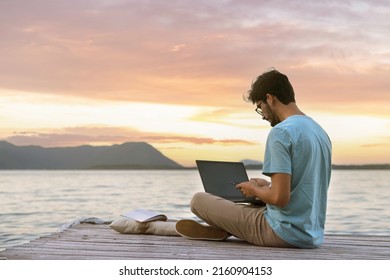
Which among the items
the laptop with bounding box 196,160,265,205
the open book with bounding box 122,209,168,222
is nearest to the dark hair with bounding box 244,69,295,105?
the laptop with bounding box 196,160,265,205

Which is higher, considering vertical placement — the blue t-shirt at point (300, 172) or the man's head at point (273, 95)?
the man's head at point (273, 95)

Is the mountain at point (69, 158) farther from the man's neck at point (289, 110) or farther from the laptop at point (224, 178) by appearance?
the man's neck at point (289, 110)

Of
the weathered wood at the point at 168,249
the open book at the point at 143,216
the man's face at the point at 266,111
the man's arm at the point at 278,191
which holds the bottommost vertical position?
the weathered wood at the point at 168,249

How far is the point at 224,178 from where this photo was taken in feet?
12.6

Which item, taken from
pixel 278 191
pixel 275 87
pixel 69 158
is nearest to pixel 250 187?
pixel 278 191

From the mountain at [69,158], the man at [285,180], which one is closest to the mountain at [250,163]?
the man at [285,180]

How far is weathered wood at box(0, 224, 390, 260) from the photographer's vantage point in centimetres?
329

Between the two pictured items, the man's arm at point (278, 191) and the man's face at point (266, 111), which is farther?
the man's face at point (266, 111)

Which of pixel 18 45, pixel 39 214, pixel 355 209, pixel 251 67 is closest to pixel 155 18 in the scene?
pixel 251 67

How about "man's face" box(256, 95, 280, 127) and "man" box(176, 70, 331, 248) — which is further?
"man's face" box(256, 95, 280, 127)

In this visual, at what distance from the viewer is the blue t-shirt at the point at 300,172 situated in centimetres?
325

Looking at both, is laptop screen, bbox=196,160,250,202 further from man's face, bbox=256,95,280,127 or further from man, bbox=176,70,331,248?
man's face, bbox=256,95,280,127
